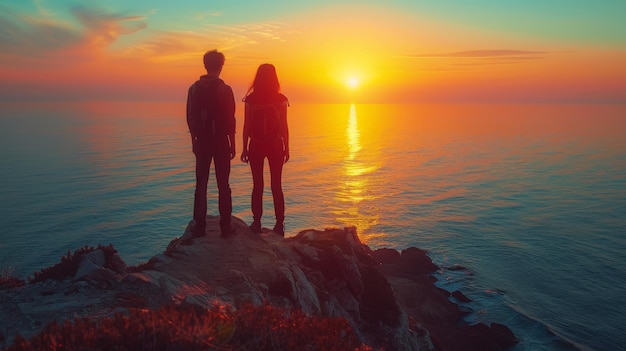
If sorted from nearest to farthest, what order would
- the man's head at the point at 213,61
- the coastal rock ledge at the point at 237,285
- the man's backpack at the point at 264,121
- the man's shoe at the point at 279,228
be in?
1. the coastal rock ledge at the point at 237,285
2. the man's head at the point at 213,61
3. the man's backpack at the point at 264,121
4. the man's shoe at the point at 279,228

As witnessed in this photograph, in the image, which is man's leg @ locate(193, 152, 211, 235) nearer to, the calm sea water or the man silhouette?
the man silhouette

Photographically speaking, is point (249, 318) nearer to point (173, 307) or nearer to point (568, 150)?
point (173, 307)

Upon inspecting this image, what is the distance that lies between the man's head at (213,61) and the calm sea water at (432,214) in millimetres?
11357

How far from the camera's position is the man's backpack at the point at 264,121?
10055 mm

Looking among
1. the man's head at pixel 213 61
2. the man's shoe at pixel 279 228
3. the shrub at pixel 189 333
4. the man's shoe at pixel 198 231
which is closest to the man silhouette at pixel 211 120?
the man's head at pixel 213 61

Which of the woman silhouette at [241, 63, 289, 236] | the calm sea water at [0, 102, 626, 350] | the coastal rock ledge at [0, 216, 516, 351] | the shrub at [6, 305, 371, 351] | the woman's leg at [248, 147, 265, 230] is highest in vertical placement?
the woman silhouette at [241, 63, 289, 236]

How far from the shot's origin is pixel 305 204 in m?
51.0

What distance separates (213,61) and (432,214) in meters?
42.8

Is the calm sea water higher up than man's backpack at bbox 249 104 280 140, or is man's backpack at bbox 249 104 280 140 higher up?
man's backpack at bbox 249 104 280 140

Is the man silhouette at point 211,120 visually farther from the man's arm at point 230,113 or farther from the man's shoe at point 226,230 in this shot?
the man's shoe at point 226,230

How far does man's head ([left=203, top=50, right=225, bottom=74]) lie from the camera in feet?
29.7

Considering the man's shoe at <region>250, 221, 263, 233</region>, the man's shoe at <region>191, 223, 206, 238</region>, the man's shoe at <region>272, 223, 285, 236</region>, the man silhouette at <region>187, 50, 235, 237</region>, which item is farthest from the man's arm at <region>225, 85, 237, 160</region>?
the man's shoe at <region>272, 223, 285, 236</region>

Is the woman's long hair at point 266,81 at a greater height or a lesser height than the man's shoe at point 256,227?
greater

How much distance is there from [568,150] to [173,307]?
112 meters
